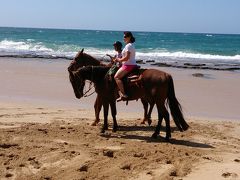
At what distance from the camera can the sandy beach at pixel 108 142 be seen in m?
6.85

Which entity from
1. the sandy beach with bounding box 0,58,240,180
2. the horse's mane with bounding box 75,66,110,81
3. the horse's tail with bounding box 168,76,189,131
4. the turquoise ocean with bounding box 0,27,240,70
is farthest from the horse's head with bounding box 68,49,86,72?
the turquoise ocean with bounding box 0,27,240,70

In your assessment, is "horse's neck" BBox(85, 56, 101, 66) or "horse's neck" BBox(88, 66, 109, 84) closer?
"horse's neck" BBox(88, 66, 109, 84)

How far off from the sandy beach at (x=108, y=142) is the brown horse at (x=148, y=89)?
20.1 inches

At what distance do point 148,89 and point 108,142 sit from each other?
1418 millimetres

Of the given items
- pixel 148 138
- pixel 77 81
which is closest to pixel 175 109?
Answer: pixel 148 138

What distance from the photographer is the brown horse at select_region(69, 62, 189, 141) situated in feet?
29.5

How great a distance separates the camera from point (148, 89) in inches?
359

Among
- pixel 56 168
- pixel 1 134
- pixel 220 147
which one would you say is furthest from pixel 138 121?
pixel 56 168

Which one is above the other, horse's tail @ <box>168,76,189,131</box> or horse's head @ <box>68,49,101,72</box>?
horse's head @ <box>68,49,101,72</box>

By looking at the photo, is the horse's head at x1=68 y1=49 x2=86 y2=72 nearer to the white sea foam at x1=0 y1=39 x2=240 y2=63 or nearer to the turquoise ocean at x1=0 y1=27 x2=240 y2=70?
the turquoise ocean at x1=0 y1=27 x2=240 y2=70

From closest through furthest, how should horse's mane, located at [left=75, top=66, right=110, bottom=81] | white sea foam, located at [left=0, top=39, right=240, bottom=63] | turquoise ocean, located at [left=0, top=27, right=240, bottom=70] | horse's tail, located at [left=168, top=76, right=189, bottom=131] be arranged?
horse's tail, located at [left=168, top=76, right=189, bottom=131]
horse's mane, located at [left=75, top=66, right=110, bottom=81]
turquoise ocean, located at [left=0, top=27, right=240, bottom=70]
white sea foam, located at [left=0, top=39, right=240, bottom=63]

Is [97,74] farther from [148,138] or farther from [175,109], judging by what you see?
[175,109]

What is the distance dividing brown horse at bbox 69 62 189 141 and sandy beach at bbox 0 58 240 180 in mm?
511

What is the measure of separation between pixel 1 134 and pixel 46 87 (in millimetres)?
8030
